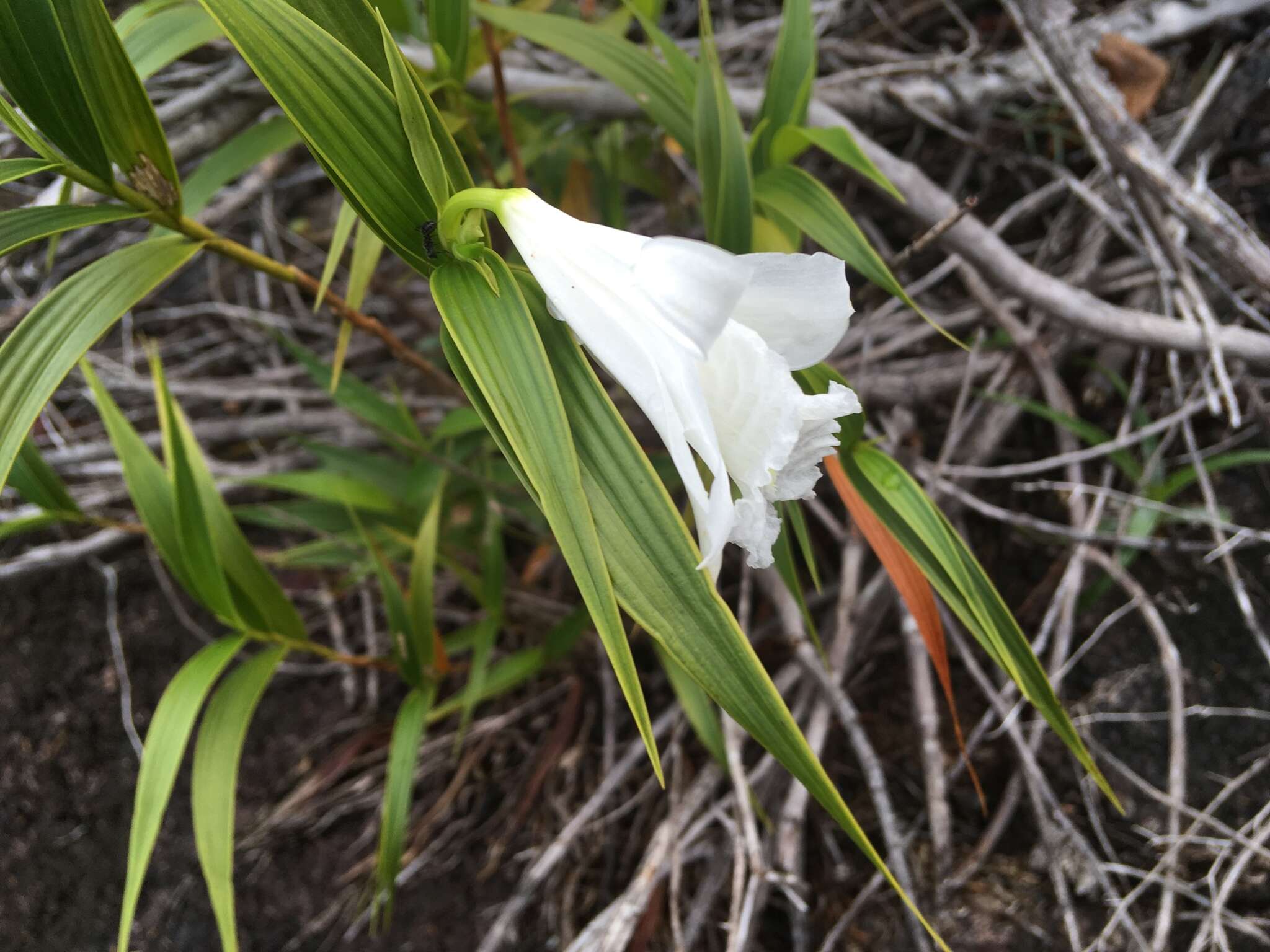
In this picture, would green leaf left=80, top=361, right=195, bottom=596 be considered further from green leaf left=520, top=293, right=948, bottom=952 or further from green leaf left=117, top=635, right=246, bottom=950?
green leaf left=520, top=293, right=948, bottom=952

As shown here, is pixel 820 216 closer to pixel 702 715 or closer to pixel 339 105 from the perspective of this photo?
pixel 339 105

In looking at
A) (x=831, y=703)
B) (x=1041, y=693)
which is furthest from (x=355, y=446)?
(x=1041, y=693)

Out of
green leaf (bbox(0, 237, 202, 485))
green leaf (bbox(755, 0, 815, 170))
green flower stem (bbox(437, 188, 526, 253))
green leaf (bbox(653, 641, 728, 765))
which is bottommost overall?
green leaf (bbox(653, 641, 728, 765))

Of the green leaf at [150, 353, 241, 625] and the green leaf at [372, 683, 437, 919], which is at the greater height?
the green leaf at [150, 353, 241, 625]

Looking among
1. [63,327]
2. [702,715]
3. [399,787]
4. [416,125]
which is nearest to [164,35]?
[63,327]

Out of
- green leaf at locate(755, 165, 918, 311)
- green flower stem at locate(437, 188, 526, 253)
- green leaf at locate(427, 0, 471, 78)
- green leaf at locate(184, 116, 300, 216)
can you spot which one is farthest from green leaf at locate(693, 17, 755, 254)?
green leaf at locate(184, 116, 300, 216)

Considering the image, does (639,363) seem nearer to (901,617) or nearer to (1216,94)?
(901,617)
